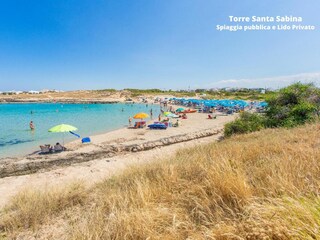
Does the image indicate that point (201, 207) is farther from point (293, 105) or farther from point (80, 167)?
point (293, 105)

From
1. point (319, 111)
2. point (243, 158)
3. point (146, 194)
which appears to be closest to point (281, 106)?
point (319, 111)

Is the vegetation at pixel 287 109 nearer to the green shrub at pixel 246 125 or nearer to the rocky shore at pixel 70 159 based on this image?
the green shrub at pixel 246 125

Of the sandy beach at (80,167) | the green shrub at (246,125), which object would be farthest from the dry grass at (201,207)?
the green shrub at (246,125)

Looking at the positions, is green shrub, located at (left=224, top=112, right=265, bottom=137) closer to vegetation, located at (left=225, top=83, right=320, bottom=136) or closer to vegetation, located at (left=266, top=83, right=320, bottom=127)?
vegetation, located at (left=225, top=83, right=320, bottom=136)

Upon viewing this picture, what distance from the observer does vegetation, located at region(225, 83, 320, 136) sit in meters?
11.5

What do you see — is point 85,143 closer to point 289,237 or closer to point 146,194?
point 146,194

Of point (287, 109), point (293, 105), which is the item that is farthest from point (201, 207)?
point (293, 105)

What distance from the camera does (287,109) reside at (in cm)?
1265

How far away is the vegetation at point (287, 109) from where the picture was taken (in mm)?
11516

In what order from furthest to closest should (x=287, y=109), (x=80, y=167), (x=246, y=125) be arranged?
(x=246, y=125) < (x=287, y=109) < (x=80, y=167)

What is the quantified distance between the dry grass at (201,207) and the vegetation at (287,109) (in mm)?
9106

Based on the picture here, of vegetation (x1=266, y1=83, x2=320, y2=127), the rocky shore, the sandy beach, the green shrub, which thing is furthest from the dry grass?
the green shrub

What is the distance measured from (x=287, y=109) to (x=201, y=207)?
42.0 feet

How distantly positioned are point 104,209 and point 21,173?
9.82 metres
